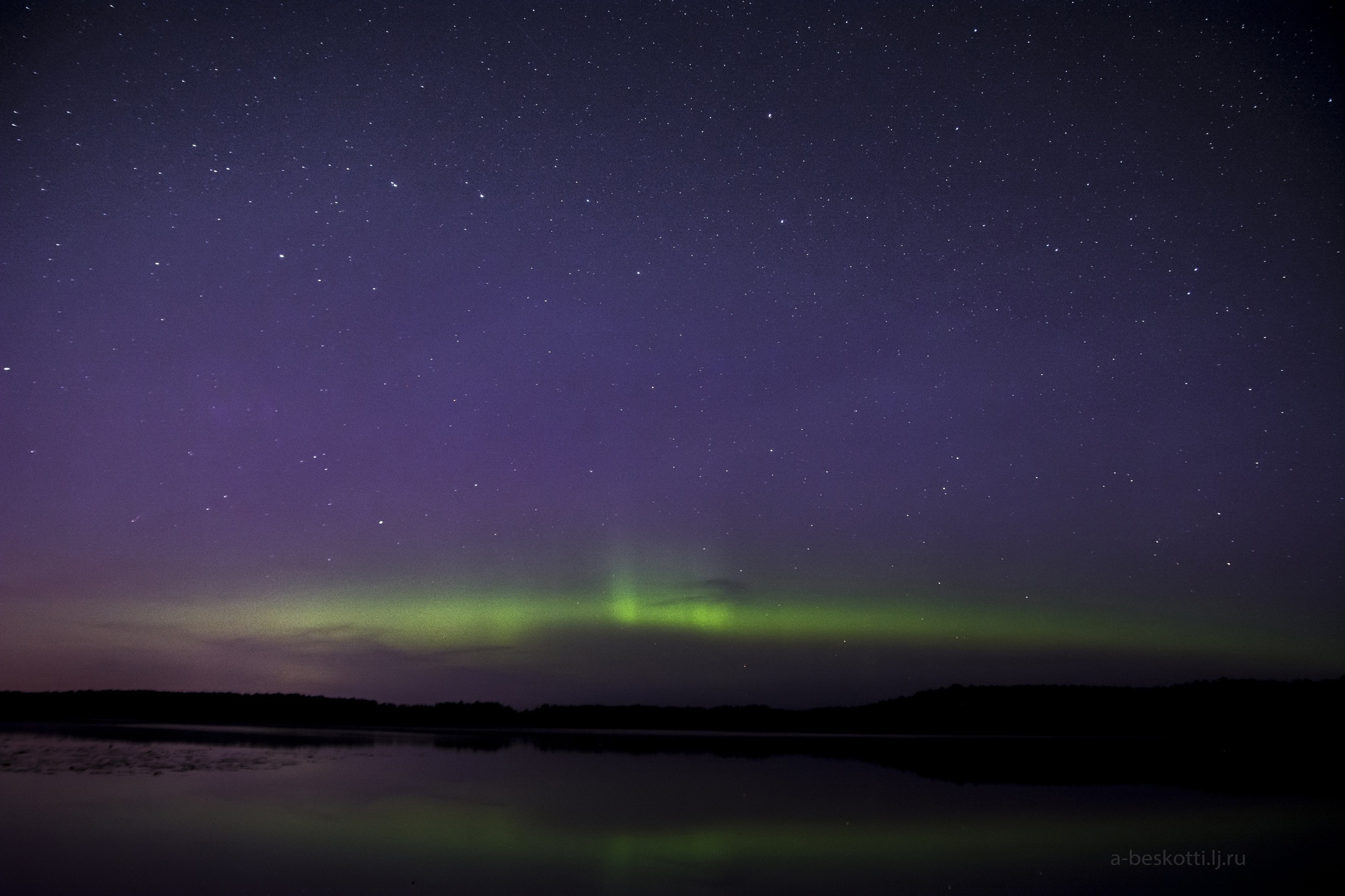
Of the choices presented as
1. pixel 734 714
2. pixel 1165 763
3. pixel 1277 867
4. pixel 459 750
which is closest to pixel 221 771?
pixel 459 750

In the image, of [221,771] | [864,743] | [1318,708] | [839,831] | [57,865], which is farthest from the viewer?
[1318,708]

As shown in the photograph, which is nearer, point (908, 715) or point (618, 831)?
point (618, 831)

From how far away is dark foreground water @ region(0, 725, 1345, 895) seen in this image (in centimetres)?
850

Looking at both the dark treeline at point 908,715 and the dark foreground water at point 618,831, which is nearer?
the dark foreground water at point 618,831

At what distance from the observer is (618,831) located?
11250 mm

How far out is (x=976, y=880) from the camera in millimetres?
8742

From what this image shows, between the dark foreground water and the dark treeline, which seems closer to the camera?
the dark foreground water

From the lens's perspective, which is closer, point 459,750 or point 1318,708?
point 459,750

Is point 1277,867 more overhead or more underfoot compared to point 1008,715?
more overhead

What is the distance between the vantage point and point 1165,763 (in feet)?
83.8

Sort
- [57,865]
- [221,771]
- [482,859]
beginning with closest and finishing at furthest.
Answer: [57,865] → [482,859] → [221,771]

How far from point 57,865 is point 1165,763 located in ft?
88.0

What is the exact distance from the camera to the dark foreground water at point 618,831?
335 inches

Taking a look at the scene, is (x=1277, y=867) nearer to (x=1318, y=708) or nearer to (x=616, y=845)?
(x=616, y=845)
